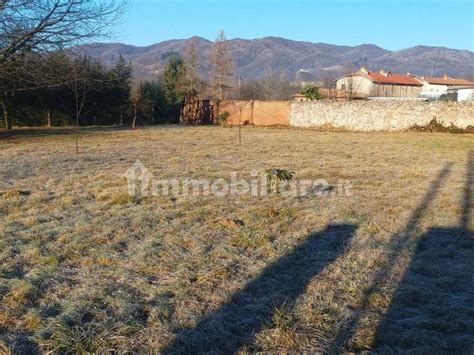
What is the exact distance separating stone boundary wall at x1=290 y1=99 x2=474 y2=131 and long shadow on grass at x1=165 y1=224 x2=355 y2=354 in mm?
17802

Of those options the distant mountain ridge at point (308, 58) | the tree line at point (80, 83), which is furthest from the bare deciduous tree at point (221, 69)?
the distant mountain ridge at point (308, 58)

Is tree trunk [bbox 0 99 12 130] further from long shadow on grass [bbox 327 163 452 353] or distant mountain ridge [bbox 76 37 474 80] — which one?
distant mountain ridge [bbox 76 37 474 80]

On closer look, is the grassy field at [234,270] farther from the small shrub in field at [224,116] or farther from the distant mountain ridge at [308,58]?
the distant mountain ridge at [308,58]

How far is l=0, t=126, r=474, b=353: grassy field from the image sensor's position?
229 cm

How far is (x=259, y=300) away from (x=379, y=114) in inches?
789

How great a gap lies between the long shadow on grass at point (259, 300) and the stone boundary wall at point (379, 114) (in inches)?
701

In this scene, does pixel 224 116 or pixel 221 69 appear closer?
pixel 224 116

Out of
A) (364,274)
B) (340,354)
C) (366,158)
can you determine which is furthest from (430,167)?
(340,354)

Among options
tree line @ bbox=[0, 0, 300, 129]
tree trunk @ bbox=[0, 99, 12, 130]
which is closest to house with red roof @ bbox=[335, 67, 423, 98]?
tree line @ bbox=[0, 0, 300, 129]

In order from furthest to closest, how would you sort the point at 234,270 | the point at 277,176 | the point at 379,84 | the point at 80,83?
1. the point at 379,84
2. the point at 80,83
3. the point at 277,176
4. the point at 234,270

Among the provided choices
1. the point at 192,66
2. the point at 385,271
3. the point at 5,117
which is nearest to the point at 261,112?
the point at 192,66

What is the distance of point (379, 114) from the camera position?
69.1 feet

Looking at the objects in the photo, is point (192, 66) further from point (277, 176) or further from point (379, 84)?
point (277, 176)

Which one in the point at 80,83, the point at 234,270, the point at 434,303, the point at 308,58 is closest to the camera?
the point at 434,303
